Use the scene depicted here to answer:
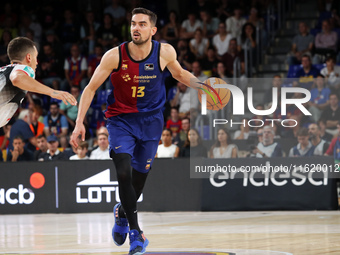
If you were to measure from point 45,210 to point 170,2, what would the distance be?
977cm

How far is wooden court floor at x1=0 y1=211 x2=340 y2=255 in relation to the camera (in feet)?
24.5

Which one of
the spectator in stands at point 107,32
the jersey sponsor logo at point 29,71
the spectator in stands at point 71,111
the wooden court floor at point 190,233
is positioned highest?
the spectator in stands at point 107,32

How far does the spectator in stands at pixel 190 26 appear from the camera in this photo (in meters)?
18.5

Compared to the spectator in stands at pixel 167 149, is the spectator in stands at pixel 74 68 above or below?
above

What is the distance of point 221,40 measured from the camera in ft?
57.9

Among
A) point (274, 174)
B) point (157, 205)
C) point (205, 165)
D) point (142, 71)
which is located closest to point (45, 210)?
point (157, 205)

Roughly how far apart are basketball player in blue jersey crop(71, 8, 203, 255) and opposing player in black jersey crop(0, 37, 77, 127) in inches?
23.1

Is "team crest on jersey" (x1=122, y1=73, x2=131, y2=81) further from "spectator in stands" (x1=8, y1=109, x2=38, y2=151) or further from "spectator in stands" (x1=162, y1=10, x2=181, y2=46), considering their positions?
"spectator in stands" (x1=162, y1=10, x2=181, y2=46)

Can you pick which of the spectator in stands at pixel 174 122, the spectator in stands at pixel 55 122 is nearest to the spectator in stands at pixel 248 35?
the spectator in stands at pixel 174 122

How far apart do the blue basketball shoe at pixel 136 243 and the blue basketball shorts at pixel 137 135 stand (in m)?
0.80

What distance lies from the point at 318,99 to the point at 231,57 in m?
3.88

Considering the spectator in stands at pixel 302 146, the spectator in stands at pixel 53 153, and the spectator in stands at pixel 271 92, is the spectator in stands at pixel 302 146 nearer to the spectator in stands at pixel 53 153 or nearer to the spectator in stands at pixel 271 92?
the spectator in stands at pixel 271 92

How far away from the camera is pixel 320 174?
12.4 m

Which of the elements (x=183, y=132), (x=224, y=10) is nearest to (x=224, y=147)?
(x=183, y=132)
